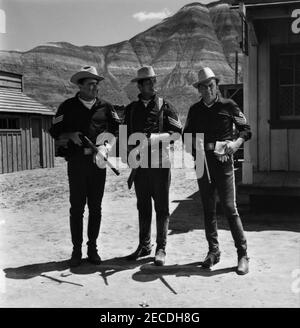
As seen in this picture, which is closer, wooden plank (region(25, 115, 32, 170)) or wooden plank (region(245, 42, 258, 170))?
wooden plank (region(245, 42, 258, 170))

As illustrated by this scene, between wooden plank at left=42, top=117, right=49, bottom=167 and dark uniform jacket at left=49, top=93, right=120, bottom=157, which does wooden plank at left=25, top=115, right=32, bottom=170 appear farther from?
dark uniform jacket at left=49, top=93, right=120, bottom=157

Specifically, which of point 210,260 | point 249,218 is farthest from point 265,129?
point 210,260

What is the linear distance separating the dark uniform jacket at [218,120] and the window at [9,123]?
1127 centimetres

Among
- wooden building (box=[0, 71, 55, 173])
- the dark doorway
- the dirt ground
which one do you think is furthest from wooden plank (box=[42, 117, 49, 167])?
the dirt ground

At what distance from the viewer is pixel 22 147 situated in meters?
15.5

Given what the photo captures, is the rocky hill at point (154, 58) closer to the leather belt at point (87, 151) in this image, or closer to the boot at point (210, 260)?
the leather belt at point (87, 151)

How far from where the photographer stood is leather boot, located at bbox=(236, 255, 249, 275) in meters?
4.46

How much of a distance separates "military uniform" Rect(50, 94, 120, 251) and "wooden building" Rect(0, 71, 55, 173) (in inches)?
398

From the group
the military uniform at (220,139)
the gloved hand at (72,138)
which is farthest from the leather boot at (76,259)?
the military uniform at (220,139)

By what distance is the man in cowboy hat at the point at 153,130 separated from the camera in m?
4.80

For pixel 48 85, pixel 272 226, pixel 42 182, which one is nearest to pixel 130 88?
pixel 48 85
